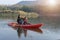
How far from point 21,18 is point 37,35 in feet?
0.56

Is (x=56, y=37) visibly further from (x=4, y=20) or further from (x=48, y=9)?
(x=4, y=20)

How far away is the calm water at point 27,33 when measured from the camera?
1009 mm

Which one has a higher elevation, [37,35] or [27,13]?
[27,13]

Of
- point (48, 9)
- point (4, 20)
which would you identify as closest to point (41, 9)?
point (48, 9)

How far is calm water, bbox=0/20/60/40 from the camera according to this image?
1009 millimetres

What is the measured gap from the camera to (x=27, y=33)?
3.32ft

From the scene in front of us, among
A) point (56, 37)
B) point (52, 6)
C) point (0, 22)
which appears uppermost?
point (52, 6)

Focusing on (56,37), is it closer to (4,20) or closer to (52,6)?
(52,6)

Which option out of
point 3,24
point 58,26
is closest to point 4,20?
point 3,24

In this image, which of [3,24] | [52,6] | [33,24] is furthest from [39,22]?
[3,24]

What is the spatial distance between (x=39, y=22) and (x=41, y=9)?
0.10 meters

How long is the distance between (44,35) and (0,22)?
1.11 ft

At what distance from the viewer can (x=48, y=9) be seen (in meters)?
1.03

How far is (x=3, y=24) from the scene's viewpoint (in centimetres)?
101
